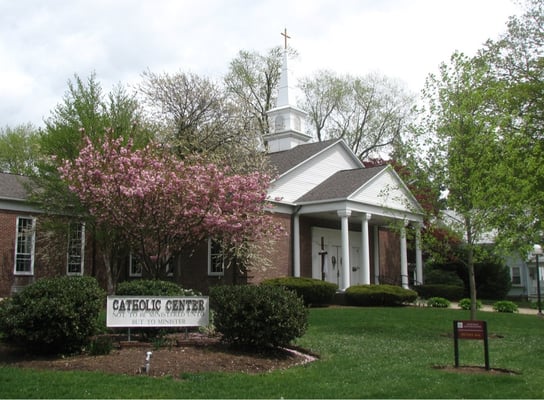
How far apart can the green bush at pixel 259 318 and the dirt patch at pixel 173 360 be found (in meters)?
0.31

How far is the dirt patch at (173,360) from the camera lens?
33.1 ft

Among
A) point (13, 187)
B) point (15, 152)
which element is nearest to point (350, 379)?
point (13, 187)

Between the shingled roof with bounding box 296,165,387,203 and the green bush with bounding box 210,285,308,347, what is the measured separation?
15309mm

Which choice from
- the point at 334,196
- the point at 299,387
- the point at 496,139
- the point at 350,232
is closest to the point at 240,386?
the point at 299,387

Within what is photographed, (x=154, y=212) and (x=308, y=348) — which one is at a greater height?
(x=154, y=212)

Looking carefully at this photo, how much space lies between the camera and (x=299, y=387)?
29.3 feet

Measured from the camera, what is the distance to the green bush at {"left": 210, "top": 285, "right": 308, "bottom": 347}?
11.6 meters

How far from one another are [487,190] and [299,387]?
8.64 meters

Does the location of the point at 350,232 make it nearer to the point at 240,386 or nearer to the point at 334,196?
the point at 334,196

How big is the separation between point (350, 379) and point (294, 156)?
21998 millimetres

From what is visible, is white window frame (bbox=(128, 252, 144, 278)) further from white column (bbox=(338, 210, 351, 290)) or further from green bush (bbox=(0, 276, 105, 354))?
green bush (bbox=(0, 276, 105, 354))

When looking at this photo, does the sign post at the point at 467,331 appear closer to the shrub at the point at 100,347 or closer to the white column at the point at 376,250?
the shrub at the point at 100,347

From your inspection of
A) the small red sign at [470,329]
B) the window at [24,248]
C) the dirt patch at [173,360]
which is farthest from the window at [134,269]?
the small red sign at [470,329]

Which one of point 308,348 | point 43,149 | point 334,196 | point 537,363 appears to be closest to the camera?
point 537,363
